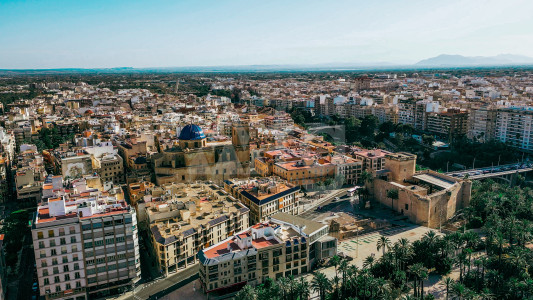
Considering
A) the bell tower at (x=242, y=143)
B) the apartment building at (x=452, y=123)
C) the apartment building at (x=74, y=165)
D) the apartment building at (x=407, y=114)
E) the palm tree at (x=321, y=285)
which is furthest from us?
the apartment building at (x=407, y=114)

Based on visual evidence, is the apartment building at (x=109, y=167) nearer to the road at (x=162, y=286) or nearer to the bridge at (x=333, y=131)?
the road at (x=162, y=286)

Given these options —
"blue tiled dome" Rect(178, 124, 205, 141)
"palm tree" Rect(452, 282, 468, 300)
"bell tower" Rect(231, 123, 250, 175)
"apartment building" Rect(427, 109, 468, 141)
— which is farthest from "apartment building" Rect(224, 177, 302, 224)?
"apartment building" Rect(427, 109, 468, 141)

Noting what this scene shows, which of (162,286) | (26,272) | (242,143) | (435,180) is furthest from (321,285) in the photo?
(242,143)

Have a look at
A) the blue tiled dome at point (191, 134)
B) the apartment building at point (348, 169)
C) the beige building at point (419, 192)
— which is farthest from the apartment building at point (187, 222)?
the apartment building at point (348, 169)

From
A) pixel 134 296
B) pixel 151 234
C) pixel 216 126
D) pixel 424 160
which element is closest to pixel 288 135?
pixel 216 126

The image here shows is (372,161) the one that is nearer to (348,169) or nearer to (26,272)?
(348,169)

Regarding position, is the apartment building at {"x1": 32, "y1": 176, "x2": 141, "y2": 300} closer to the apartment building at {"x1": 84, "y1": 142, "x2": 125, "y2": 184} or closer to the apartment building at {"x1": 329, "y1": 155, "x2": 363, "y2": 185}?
the apartment building at {"x1": 84, "y1": 142, "x2": 125, "y2": 184}

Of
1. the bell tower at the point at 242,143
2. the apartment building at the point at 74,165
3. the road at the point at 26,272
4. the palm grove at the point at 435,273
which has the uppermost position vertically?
the bell tower at the point at 242,143

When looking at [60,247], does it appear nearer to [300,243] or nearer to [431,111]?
[300,243]
